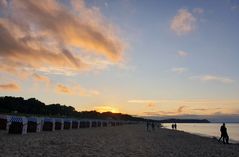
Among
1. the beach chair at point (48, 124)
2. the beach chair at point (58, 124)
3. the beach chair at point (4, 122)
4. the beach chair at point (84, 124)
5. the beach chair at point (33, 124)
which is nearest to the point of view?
the beach chair at point (4, 122)

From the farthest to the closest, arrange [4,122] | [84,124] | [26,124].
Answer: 1. [84,124]
2. [4,122]
3. [26,124]

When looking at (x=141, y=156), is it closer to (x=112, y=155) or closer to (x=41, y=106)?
(x=112, y=155)

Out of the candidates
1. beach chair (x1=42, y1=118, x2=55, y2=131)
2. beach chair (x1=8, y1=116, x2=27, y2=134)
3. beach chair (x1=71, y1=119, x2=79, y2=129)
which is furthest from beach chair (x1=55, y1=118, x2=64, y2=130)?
beach chair (x1=8, y1=116, x2=27, y2=134)

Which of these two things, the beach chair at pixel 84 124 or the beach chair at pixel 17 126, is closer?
Answer: the beach chair at pixel 17 126

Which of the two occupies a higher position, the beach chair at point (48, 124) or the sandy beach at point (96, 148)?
the beach chair at point (48, 124)

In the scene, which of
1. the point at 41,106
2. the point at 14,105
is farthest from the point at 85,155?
the point at 41,106

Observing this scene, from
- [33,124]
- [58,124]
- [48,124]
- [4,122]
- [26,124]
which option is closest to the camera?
[26,124]

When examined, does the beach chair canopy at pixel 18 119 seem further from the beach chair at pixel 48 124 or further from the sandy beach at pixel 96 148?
the beach chair at pixel 48 124

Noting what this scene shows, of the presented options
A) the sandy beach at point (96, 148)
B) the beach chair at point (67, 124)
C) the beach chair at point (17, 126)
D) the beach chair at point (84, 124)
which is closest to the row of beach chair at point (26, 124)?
the beach chair at point (17, 126)

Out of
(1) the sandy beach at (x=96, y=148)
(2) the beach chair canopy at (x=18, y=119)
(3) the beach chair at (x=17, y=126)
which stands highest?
(2) the beach chair canopy at (x=18, y=119)

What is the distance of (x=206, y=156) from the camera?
20219mm

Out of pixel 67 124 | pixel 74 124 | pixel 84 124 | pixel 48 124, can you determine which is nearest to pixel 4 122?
pixel 48 124

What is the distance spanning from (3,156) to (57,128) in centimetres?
3730

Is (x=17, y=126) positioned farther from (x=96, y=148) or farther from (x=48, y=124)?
(x=96, y=148)
